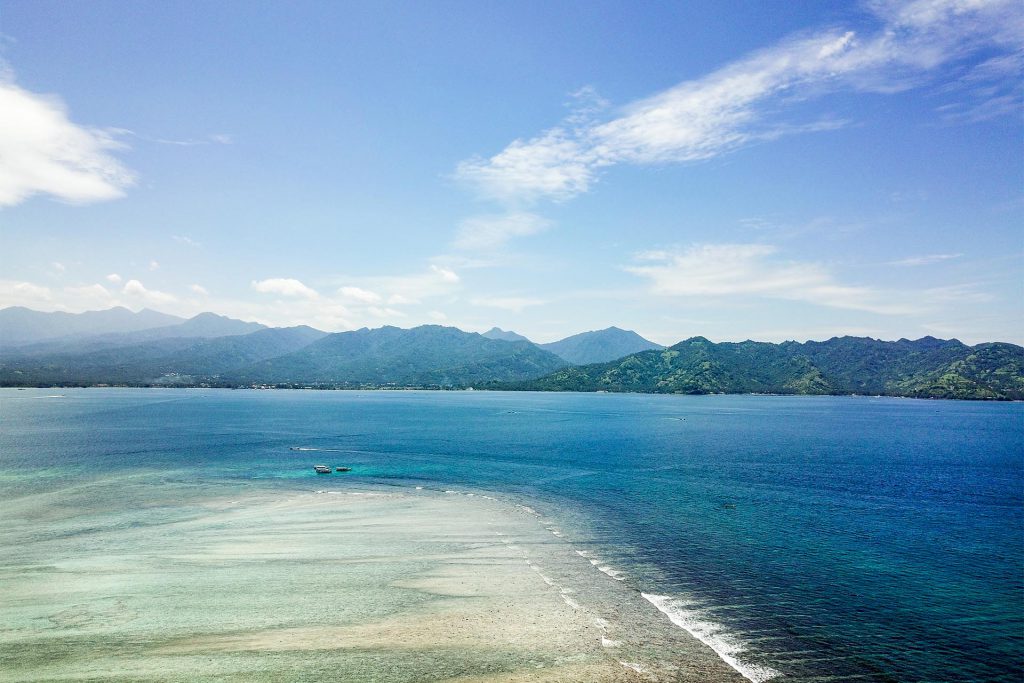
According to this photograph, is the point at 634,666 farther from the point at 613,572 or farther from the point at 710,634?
the point at 613,572

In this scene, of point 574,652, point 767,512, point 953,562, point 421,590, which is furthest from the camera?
point 767,512

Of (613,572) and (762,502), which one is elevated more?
(613,572)

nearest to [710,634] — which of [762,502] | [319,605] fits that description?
[319,605]

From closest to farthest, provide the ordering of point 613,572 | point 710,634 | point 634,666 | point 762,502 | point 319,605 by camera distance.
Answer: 1. point 634,666
2. point 710,634
3. point 319,605
4. point 613,572
5. point 762,502

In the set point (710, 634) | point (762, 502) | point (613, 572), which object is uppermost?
point (710, 634)

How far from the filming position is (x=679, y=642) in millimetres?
29594

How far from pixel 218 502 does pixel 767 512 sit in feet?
212

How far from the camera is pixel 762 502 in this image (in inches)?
2680

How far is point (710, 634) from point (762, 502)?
42744 millimetres

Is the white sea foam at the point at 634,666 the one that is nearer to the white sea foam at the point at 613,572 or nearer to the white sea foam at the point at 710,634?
the white sea foam at the point at 710,634

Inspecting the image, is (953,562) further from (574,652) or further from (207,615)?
(207,615)

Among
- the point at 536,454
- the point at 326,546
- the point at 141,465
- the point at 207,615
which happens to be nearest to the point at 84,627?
the point at 207,615

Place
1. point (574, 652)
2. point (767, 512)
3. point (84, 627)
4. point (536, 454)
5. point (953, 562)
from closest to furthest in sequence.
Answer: point (574, 652), point (84, 627), point (953, 562), point (767, 512), point (536, 454)

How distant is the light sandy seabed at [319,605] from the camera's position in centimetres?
2678
